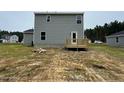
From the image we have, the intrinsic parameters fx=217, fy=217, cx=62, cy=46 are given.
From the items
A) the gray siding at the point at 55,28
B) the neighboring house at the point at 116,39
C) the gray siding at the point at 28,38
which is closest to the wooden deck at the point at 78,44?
the gray siding at the point at 55,28

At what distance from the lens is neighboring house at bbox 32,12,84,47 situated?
833 inches

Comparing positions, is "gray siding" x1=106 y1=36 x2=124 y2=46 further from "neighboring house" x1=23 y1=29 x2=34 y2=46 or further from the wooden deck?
"neighboring house" x1=23 y1=29 x2=34 y2=46

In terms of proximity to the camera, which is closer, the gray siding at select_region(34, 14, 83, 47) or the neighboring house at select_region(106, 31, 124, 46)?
the gray siding at select_region(34, 14, 83, 47)

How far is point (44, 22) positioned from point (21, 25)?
9.44 m

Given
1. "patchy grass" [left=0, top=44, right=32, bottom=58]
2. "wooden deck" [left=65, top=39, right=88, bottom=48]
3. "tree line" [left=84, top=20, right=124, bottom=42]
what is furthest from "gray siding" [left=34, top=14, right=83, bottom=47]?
"tree line" [left=84, top=20, right=124, bottom=42]

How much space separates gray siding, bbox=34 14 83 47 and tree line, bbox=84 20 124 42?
11.1 metres

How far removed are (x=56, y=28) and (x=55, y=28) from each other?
100 millimetres

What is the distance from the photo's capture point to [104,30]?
116 feet

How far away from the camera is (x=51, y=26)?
21391 mm

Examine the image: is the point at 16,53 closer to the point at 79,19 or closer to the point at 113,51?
the point at 79,19

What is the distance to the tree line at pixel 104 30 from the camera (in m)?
32.5

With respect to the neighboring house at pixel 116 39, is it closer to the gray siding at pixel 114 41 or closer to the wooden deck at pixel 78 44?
the gray siding at pixel 114 41
